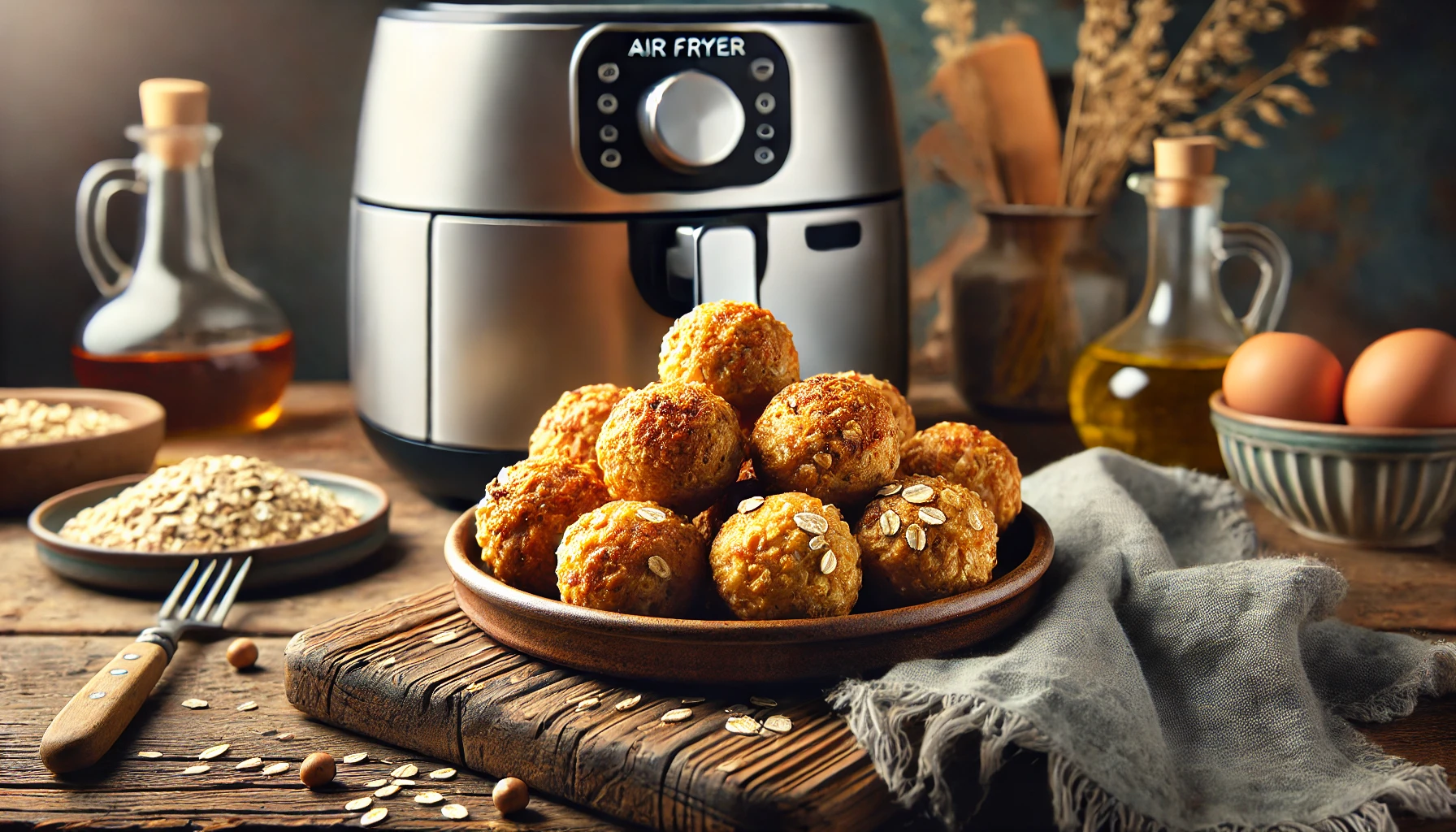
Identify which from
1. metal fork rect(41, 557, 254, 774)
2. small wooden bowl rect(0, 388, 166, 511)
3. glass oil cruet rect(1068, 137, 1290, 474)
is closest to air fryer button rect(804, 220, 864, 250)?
glass oil cruet rect(1068, 137, 1290, 474)

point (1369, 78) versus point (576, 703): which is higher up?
point (1369, 78)

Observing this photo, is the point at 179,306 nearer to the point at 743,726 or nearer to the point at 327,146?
the point at 327,146

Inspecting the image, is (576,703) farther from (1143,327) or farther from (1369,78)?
(1369,78)

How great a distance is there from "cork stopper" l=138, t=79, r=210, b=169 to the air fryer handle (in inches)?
26.2

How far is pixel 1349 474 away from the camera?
108 cm

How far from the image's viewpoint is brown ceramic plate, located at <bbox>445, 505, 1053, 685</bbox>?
70cm

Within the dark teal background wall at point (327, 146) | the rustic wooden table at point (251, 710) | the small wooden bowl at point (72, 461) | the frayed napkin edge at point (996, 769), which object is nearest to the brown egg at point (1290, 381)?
the rustic wooden table at point (251, 710)

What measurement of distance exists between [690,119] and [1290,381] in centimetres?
56

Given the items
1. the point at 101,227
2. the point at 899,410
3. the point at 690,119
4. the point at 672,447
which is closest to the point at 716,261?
the point at 690,119

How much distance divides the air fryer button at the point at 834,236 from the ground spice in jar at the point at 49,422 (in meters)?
0.69

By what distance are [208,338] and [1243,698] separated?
3.79 ft

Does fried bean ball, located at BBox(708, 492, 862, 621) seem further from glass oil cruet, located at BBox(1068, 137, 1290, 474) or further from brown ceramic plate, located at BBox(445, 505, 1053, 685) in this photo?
glass oil cruet, located at BBox(1068, 137, 1290, 474)

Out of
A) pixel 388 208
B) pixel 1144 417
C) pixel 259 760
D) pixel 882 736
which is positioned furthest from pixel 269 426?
pixel 882 736

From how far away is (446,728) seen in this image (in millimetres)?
734
